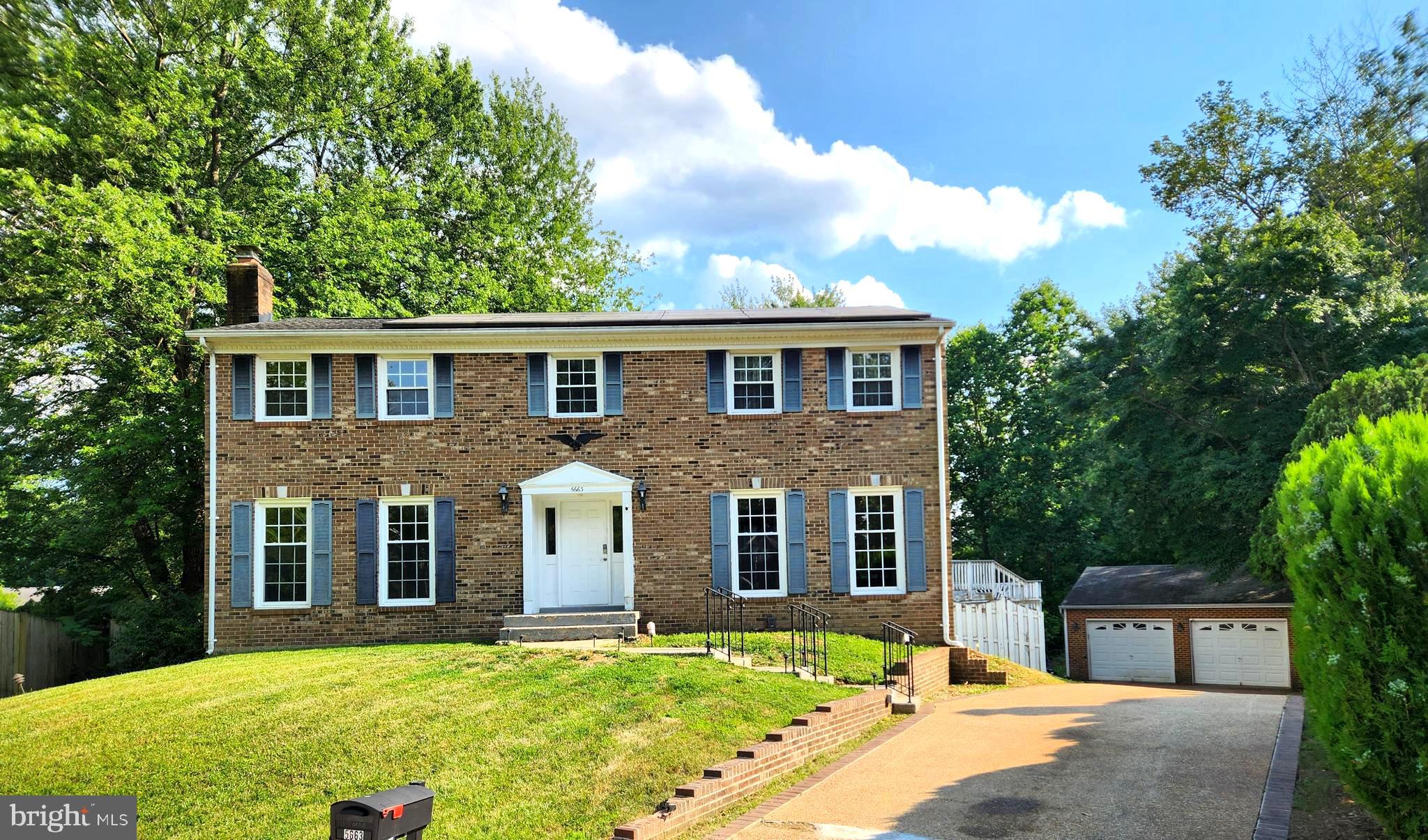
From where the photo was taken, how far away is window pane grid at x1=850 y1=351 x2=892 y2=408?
55.6 feet

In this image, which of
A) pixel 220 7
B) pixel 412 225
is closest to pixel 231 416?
pixel 412 225

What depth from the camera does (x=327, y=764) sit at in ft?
27.8

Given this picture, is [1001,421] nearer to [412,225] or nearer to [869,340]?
[869,340]

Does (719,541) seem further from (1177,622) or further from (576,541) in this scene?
(1177,622)

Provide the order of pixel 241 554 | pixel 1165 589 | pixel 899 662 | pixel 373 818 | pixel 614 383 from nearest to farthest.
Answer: pixel 373 818 → pixel 899 662 → pixel 241 554 → pixel 614 383 → pixel 1165 589

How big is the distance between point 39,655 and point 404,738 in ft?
45.2

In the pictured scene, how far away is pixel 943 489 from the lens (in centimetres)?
1669

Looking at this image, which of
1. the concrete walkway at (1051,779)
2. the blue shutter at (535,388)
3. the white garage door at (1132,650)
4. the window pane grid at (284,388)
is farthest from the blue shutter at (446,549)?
the white garage door at (1132,650)

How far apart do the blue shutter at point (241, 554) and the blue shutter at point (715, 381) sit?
8.56 m

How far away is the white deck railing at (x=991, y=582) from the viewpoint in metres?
22.3

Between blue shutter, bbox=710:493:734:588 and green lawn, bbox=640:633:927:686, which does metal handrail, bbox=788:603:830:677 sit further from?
blue shutter, bbox=710:493:734:588

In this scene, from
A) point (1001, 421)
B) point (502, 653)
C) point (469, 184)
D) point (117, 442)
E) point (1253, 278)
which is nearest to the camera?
point (502, 653)

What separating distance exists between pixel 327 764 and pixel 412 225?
59.7 feet

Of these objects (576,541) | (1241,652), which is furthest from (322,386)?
(1241,652)
